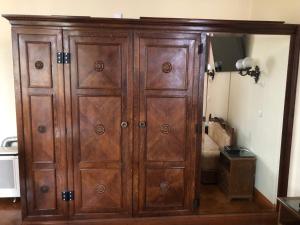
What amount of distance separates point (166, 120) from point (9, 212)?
1.80 m

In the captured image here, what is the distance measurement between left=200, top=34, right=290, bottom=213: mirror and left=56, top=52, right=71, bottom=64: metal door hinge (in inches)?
46.1

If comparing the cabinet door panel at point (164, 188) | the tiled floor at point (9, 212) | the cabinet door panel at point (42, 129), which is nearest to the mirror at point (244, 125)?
the cabinet door panel at point (164, 188)

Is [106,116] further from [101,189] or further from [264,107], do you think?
[264,107]

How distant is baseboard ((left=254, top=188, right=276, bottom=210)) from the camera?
2.62m

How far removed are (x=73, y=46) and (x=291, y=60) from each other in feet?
6.05

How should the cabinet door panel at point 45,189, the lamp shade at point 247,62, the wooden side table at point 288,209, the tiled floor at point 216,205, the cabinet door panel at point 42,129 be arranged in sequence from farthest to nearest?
the tiled floor at point 216,205
the lamp shade at point 247,62
the cabinet door panel at point 45,189
the cabinet door panel at point 42,129
the wooden side table at point 288,209

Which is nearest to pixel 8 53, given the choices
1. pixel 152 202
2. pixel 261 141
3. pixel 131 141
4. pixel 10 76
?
pixel 10 76

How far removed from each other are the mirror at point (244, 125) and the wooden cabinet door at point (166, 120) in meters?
0.17

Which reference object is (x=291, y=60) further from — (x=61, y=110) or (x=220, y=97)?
(x=61, y=110)

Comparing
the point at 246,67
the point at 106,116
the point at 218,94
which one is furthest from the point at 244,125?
the point at 106,116

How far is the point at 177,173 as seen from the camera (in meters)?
2.45

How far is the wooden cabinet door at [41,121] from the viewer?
217 cm

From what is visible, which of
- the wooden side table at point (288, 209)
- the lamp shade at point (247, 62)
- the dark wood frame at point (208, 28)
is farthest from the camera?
the lamp shade at point (247, 62)

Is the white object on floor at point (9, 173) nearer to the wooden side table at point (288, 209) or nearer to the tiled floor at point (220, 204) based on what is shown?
the tiled floor at point (220, 204)
